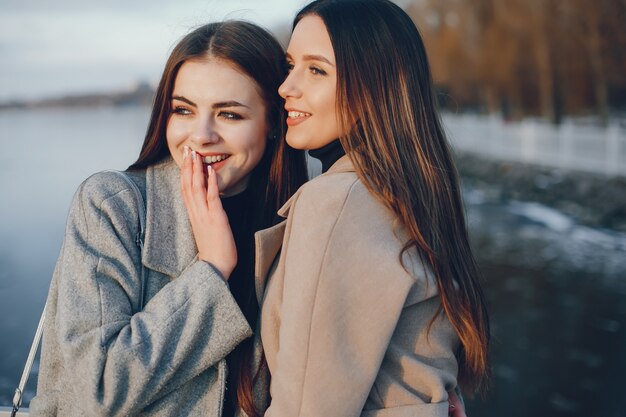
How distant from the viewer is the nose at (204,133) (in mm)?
2172

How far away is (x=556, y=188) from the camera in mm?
15820

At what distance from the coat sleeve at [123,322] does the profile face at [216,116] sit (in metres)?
0.35

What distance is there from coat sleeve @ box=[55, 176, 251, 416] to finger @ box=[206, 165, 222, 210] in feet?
0.65

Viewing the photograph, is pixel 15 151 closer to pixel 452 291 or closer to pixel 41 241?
pixel 41 241

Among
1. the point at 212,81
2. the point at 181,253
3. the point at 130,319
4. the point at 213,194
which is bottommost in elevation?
the point at 130,319

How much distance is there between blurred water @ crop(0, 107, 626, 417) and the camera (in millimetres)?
5223

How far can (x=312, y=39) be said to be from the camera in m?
2.11

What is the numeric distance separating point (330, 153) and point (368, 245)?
1.60 ft

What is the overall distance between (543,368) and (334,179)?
14.2ft

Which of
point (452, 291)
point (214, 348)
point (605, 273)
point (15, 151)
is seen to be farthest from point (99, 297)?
point (15, 151)

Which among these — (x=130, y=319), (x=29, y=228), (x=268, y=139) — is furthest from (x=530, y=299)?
(x=29, y=228)

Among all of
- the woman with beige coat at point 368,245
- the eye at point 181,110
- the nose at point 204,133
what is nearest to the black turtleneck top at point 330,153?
the woman with beige coat at point 368,245

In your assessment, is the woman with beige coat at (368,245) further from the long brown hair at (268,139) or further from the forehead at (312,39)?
the long brown hair at (268,139)

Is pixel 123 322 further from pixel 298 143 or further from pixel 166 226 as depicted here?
pixel 298 143
